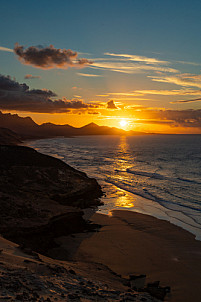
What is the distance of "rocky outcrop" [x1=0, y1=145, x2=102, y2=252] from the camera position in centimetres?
1294

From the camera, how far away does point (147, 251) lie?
13883 mm

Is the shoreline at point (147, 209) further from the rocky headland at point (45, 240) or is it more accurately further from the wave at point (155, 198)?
the rocky headland at point (45, 240)

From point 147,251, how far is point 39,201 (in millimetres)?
7886

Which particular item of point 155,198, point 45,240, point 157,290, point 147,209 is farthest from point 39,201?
point 155,198

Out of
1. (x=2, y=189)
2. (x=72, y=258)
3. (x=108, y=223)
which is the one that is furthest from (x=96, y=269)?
(x=2, y=189)

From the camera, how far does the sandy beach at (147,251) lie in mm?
10953

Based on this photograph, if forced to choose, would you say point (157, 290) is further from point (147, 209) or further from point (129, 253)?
point (147, 209)

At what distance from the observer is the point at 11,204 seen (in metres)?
14.9

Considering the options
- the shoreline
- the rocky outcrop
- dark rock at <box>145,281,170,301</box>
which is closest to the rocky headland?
the rocky outcrop

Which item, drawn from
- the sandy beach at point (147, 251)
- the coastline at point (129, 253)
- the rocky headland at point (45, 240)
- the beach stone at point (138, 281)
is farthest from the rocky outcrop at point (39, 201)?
the beach stone at point (138, 281)

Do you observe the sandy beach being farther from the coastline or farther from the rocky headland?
the rocky headland

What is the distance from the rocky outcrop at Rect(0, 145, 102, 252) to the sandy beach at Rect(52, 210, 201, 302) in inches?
45.4

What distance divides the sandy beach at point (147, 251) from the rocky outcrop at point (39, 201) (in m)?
1.15

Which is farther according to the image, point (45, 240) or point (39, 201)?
point (39, 201)
